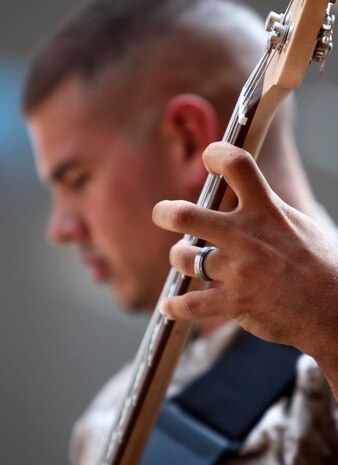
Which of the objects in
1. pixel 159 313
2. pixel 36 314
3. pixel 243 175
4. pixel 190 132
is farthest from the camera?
pixel 36 314

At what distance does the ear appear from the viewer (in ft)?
2.57

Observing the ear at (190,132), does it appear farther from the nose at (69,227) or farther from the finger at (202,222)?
the finger at (202,222)

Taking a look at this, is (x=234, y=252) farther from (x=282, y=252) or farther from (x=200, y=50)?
(x=200, y=50)

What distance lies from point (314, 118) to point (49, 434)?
0.80 metres

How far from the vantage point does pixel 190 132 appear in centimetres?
80

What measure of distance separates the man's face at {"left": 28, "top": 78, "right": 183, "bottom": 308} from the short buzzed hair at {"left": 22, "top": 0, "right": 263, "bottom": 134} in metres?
0.03

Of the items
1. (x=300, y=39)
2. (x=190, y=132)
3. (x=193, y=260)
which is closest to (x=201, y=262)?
(x=193, y=260)

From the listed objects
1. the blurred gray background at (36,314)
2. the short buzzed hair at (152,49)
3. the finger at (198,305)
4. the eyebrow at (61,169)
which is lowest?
the blurred gray background at (36,314)

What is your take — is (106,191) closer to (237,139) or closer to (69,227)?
(69,227)

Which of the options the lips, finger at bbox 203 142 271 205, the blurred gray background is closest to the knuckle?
finger at bbox 203 142 271 205

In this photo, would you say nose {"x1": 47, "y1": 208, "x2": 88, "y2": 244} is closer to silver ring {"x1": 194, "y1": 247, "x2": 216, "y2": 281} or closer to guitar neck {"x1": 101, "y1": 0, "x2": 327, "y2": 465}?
guitar neck {"x1": 101, "y1": 0, "x2": 327, "y2": 465}

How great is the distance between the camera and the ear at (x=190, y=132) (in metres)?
0.78

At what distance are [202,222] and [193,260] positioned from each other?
0.02 meters

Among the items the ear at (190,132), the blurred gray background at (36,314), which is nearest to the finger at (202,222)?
the ear at (190,132)
